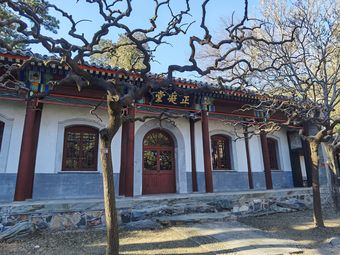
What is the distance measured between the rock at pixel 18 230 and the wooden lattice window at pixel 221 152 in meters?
6.27

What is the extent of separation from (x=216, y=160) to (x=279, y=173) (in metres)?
3.11

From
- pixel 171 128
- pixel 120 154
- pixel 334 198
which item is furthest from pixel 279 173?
pixel 120 154

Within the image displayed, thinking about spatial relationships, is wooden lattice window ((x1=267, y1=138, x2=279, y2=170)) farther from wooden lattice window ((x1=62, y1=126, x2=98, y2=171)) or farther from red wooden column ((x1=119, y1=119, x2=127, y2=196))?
wooden lattice window ((x1=62, y1=126, x2=98, y2=171))

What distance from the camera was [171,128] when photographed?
29.6 ft

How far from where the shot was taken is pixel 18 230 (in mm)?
5191

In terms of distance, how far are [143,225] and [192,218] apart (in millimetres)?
1165

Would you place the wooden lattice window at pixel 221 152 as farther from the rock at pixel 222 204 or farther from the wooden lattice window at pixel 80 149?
the wooden lattice window at pixel 80 149

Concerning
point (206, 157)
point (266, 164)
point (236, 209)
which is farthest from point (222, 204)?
point (266, 164)

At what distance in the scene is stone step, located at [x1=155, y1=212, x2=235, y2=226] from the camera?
599cm

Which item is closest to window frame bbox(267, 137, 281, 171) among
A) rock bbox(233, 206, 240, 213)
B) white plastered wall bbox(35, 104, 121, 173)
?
rock bbox(233, 206, 240, 213)

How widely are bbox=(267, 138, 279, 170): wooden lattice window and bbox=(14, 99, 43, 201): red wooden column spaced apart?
8873 millimetres

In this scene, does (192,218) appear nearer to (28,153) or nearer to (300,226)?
(300,226)

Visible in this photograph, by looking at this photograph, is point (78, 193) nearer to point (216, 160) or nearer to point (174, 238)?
point (174, 238)

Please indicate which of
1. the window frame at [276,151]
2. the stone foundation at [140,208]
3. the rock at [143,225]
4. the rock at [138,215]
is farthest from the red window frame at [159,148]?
the window frame at [276,151]
